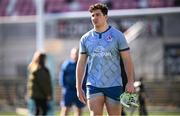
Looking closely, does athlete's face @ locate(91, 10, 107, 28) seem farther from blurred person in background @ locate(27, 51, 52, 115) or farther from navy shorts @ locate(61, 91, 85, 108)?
navy shorts @ locate(61, 91, 85, 108)

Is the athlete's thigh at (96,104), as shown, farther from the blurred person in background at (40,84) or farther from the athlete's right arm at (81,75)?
the blurred person in background at (40,84)

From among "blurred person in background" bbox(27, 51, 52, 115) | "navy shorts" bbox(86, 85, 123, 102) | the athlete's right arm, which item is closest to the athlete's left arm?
"navy shorts" bbox(86, 85, 123, 102)

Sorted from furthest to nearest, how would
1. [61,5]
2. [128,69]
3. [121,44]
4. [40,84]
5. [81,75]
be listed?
[61,5] → [40,84] → [81,75] → [121,44] → [128,69]

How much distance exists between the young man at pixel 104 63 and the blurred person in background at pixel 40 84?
636 cm

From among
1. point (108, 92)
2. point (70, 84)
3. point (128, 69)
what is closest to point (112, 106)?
point (108, 92)

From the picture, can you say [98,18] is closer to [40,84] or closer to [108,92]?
[108,92]

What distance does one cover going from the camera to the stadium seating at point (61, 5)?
1331 inches

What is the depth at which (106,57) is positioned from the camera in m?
9.91

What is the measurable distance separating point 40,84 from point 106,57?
701 centimetres

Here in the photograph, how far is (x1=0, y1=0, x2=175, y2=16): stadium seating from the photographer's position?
3381cm

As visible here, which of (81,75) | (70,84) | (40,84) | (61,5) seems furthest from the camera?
(61,5)

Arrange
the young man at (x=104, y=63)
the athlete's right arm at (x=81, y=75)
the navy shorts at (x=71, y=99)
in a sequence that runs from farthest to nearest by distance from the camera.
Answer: the navy shorts at (x=71, y=99)
the athlete's right arm at (x=81, y=75)
the young man at (x=104, y=63)

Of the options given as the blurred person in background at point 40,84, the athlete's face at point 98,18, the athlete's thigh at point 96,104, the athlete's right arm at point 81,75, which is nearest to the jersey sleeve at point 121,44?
the athlete's face at point 98,18

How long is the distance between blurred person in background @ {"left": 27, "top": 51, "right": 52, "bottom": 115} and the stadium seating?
1700cm
